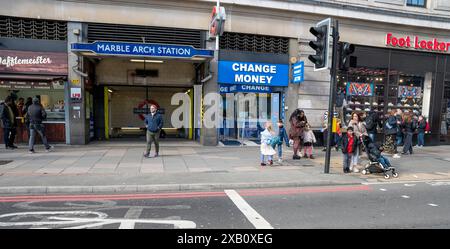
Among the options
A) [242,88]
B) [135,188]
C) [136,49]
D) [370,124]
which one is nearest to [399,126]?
[370,124]

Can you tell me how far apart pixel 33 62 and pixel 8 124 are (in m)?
2.51

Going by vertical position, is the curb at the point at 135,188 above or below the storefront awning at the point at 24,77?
below

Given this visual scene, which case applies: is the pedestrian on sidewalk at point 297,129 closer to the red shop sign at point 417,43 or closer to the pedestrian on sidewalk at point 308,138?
the pedestrian on sidewalk at point 308,138

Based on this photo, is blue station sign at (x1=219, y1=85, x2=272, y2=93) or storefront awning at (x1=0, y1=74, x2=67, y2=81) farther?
blue station sign at (x1=219, y1=85, x2=272, y2=93)

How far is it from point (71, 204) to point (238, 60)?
9.25 metres

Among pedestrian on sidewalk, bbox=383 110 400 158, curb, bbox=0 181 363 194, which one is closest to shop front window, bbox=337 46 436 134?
pedestrian on sidewalk, bbox=383 110 400 158

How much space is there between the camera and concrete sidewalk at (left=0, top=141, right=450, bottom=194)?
646 cm

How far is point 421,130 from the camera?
14031 millimetres

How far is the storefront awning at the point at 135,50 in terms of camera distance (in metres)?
10.3

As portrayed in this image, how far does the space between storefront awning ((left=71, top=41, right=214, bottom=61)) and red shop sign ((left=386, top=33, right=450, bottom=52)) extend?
31.1ft

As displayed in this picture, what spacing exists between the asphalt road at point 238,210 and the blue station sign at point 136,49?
614 cm

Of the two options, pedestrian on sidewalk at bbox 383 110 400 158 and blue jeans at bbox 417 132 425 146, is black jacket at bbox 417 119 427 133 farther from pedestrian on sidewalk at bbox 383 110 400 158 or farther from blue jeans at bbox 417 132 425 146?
pedestrian on sidewalk at bbox 383 110 400 158

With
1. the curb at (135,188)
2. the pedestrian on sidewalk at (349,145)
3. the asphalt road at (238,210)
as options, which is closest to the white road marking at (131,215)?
the asphalt road at (238,210)
